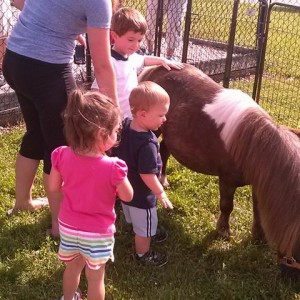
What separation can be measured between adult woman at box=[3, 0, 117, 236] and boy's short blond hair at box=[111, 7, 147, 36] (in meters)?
0.52

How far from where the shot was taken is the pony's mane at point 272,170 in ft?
9.21

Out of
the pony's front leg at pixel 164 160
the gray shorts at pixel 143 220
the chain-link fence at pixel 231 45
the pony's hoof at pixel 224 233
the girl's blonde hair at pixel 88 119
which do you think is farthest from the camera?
the chain-link fence at pixel 231 45

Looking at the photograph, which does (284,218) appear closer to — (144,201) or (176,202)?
(144,201)

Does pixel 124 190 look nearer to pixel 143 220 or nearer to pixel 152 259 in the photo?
pixel 143 220

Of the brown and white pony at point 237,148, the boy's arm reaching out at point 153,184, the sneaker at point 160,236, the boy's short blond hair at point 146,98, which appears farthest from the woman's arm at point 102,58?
the sneaker at point 160,236

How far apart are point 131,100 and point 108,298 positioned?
1199 millimetres

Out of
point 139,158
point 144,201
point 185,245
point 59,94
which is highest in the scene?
point 59,94

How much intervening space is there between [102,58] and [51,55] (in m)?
0.39

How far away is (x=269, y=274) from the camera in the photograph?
327 centimetres

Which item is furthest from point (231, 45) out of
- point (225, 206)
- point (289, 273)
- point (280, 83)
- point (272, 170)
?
point (289, 273)

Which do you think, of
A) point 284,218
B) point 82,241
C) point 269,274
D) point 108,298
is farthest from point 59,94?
point 269,274

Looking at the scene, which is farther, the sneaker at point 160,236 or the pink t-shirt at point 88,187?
the sneaker at point 160,236

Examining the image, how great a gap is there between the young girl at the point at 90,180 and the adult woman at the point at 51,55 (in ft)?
1.53

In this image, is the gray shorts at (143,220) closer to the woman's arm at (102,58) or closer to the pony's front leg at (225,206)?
the pony's front leg at (225,206)
